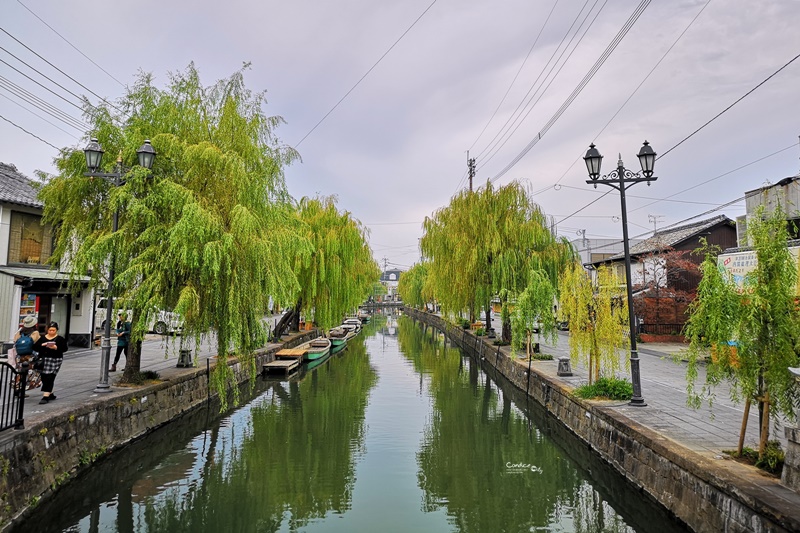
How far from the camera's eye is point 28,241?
1639cm

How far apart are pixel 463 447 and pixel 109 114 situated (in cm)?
1146

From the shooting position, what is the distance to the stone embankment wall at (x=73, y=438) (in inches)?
246

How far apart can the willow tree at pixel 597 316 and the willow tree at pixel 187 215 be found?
24.4 feet

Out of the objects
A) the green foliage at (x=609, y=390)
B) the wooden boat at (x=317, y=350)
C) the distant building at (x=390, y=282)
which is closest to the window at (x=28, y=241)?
the wooden boat at (x=317, y=350)

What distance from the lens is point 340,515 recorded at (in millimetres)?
7254

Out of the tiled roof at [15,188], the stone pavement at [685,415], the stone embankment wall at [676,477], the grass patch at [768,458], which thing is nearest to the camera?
the stone embankment wall at [676,477]

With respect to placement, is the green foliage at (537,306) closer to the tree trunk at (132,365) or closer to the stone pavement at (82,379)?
the stone pavement at (82,379)

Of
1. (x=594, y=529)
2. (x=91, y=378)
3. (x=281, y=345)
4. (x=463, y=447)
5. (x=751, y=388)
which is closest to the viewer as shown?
(x=751, y=388)

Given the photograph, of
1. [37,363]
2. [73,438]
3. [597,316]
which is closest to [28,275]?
[37,363]

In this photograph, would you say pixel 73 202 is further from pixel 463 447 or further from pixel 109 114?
pixel 463 447

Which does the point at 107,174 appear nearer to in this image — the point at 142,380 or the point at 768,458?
the point at 142,380

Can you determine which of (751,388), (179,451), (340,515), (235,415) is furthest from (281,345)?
(751,388)

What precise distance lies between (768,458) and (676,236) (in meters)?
25.0

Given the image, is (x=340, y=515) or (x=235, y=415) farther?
(x=235, y=415)
